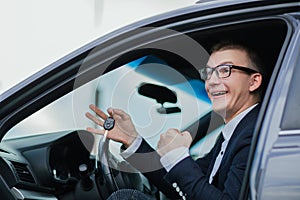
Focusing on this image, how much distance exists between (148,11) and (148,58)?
2.06 m

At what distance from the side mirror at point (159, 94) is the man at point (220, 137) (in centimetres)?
34

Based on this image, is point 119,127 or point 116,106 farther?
point 116,106

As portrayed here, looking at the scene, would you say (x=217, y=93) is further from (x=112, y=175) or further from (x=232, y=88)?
(x=112, y=175)

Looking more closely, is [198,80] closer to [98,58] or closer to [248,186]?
[98,58]

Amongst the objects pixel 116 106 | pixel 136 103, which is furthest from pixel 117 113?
pixel 136 103

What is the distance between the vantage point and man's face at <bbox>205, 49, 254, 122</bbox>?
1.82 m

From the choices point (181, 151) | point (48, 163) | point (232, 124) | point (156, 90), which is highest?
point (156, 90)

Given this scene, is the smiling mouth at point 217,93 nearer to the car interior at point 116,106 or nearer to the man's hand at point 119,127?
the car interior at point 116,106

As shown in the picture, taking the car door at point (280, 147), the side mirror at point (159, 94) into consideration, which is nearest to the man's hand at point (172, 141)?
the car door at point (280, 147)

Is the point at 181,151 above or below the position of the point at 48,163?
above

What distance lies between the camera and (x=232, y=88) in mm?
1818

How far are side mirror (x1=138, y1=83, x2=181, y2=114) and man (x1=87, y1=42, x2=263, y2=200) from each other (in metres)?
0.34

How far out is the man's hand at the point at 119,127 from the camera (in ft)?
6.15

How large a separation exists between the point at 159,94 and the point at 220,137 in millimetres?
393
